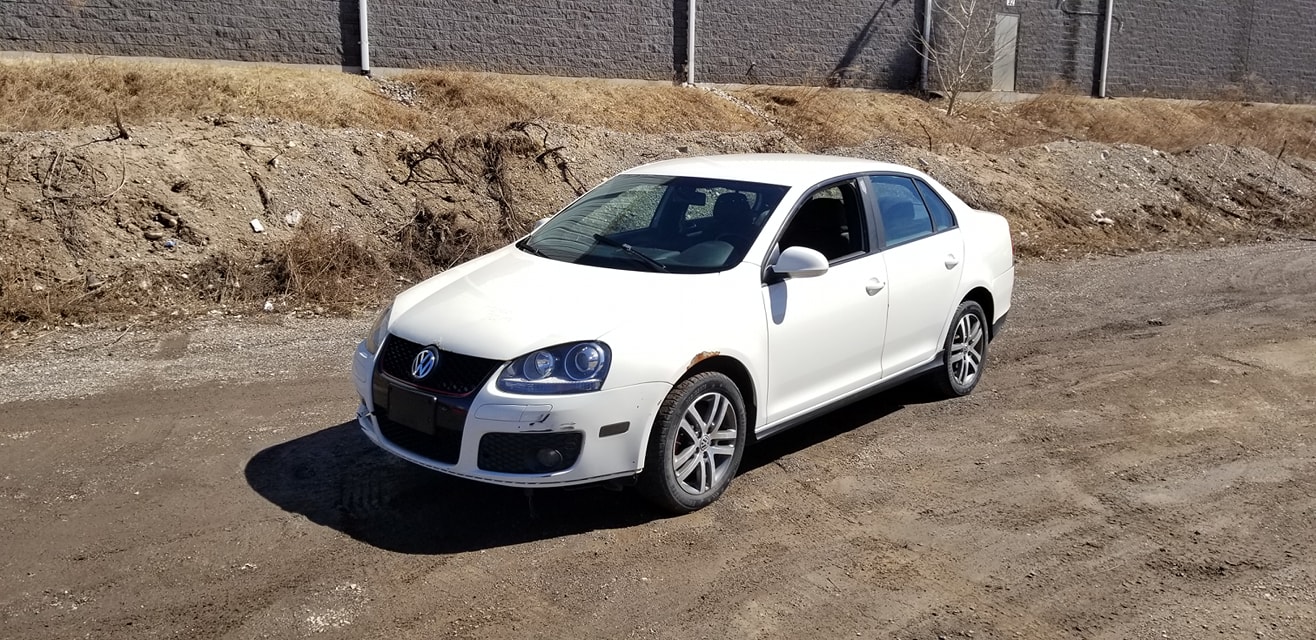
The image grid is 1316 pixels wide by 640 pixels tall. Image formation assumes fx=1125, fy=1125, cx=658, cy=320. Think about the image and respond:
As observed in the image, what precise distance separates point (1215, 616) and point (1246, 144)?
1910 centimetres

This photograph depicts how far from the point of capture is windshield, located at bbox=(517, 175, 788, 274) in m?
5.77

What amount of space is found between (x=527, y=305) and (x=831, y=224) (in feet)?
6.46

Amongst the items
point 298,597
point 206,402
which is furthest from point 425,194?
point 298,597

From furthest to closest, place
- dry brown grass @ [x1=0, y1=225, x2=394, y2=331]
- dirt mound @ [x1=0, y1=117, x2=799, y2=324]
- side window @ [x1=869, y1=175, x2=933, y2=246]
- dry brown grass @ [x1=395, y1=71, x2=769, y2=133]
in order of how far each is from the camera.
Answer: dry brown grass @ [x1=395, y1=71, x2=769, y2=133] → dirt mound @ [x1=0, y1=117, x2=799, y2=324] → dry brown grass @ [x1=0, y1=225, x2=394, y2=331] → side window @ [x1=869, y1=175, x2=933, y2=246]

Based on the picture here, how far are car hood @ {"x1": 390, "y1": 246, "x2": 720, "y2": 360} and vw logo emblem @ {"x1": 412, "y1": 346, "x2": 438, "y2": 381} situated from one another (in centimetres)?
5

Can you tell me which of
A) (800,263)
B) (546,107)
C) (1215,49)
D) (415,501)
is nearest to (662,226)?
(800,263)

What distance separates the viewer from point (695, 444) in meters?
5.26

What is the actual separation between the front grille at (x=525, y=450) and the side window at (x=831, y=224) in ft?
5.85

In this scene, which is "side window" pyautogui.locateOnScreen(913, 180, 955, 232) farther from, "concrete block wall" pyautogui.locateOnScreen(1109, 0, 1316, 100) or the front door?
"concrete block wall" pyautogui.locateOnScreen(1109, 0, 1316, 100)

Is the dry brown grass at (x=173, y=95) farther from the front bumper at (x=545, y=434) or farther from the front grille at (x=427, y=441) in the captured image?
the front bumper at (x=545, y=434)

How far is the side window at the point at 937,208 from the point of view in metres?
7.05

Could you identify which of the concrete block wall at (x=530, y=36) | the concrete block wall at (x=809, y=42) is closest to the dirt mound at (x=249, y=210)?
the concrete block wall at (x=530, y=36)

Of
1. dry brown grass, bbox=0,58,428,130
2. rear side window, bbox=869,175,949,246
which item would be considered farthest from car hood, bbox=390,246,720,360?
dry brown grass, bbox=0,58,428,130

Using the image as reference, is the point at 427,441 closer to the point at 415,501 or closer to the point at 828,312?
the point at 415,501
